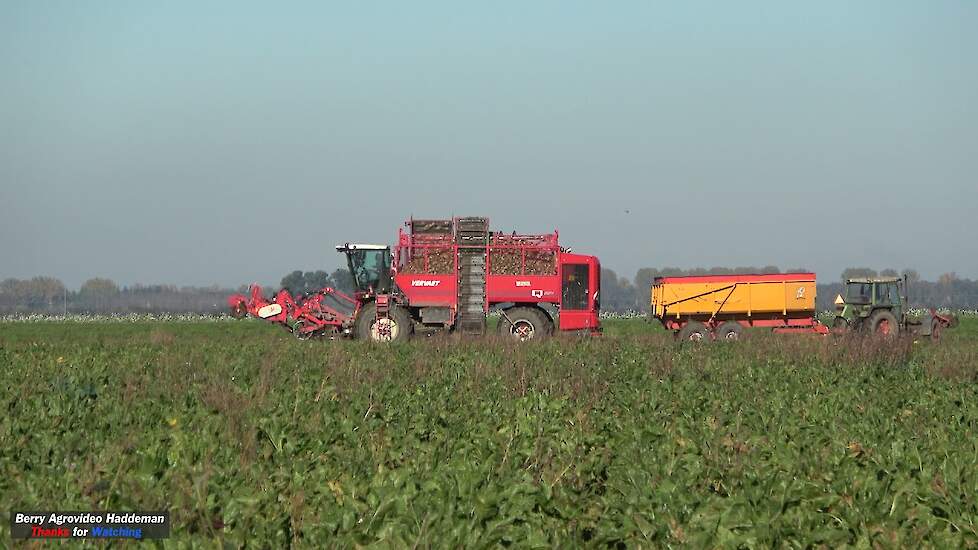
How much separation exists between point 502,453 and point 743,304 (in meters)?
19.4

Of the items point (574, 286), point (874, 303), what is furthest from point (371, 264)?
point (874, 303)

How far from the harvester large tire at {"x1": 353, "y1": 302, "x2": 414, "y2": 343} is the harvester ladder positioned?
4.03 feet

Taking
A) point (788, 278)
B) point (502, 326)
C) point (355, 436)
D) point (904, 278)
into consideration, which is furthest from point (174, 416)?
point (904, 278)

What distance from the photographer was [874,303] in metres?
28.0

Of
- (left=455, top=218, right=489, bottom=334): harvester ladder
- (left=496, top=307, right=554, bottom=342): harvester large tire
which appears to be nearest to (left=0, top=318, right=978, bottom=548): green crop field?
(left=496, top=307, right=554, bottom=342): harvester large tire

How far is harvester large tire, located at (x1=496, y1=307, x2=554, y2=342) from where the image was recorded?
24.1 meters

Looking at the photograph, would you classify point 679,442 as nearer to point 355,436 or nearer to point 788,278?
point 355,436

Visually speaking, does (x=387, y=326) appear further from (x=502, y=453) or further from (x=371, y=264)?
(x=502, y=453)

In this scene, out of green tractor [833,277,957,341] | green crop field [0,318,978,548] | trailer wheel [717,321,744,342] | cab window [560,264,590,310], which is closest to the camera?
green crop field [0,318,978,548]

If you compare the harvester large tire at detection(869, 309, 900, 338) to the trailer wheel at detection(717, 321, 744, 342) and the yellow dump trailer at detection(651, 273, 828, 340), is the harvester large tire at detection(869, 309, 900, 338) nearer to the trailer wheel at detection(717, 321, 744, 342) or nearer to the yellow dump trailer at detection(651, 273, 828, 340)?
the yellow dump trailer at detection(651, 273, 828, 340)

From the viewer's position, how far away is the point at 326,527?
612 cm

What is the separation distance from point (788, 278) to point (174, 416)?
65.2ft

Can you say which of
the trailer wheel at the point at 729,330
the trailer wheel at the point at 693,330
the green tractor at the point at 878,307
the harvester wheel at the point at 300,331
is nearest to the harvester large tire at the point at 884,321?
the green tractor at the point at 878,307

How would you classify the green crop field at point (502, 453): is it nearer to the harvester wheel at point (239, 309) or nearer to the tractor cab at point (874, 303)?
the harvester wheel at point (239, 309)
